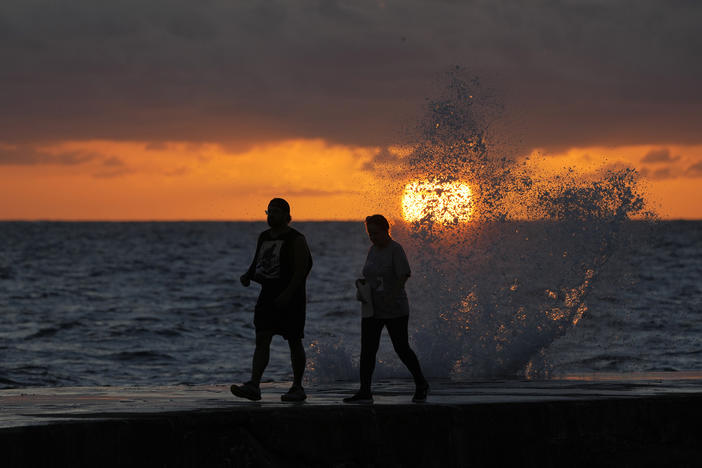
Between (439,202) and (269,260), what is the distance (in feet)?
22.0

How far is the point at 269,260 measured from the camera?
8.08m

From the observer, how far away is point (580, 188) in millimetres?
14438

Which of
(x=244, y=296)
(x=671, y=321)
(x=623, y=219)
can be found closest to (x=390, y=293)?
(x=623, y=219)

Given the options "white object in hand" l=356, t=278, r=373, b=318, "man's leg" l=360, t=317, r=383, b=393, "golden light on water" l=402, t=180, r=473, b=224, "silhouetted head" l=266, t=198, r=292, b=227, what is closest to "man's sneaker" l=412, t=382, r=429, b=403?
"man's leg" l=360, t=317, r=383, b=393

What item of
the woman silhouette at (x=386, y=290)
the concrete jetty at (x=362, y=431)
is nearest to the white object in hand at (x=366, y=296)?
the woman silhouette at (x=386, y=290)

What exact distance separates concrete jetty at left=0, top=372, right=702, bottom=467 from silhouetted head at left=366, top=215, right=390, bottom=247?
1.28 metres

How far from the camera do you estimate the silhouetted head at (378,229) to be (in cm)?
788

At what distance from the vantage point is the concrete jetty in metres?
6.20

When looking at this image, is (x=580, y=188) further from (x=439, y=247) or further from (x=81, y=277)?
(x=81, y=277)

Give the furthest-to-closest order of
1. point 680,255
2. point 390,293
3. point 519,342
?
point 680,255 → point 519,342 → point 390,293

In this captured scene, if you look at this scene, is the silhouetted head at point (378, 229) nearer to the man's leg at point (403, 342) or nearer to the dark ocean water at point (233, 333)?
the man's leg at point (403, 342)

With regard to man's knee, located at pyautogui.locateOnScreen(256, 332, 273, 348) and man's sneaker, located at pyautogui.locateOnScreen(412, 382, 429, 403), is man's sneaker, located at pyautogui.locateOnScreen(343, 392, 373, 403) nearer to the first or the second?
man's sneaker, located at pyautogui.locateOnScreen(412, 382, 429, 403)

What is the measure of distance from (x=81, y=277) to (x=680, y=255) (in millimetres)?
40665

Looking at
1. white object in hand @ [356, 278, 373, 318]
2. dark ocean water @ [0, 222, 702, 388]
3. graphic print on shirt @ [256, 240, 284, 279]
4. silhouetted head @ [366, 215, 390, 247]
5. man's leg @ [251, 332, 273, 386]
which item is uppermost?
silhouetted head @ [366, 215, 390, 247]
